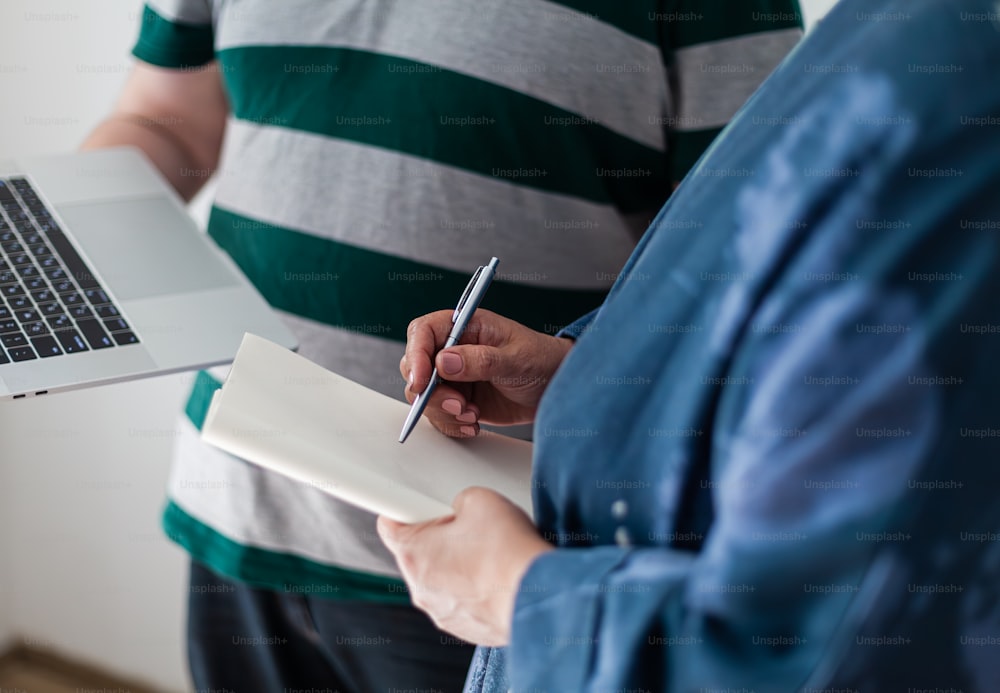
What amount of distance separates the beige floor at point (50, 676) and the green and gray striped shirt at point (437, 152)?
1188 mm

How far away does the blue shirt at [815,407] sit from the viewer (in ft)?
1.12

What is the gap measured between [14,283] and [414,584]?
41 centimetres

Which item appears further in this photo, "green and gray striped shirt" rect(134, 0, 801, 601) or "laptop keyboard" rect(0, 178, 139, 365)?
"green and gray striped shirt" rect(134, 0, 801, 601)

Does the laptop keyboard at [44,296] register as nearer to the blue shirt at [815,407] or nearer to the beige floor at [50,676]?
the blue shirt at [815,407]

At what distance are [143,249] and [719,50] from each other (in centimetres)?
50

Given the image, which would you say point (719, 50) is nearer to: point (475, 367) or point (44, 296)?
point (475, 367)

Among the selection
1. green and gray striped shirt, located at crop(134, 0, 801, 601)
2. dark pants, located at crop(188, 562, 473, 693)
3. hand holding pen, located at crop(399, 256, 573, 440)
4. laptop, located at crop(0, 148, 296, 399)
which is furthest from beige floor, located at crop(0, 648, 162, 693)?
hand holding pen, located at crop(399, 256, 573, 440)

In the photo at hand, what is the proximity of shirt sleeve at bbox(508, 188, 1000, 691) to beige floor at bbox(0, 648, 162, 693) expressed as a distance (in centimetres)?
167

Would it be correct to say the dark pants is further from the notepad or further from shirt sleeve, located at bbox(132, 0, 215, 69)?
shirt sleeve, located at bbox(132, 0, 215, 69)

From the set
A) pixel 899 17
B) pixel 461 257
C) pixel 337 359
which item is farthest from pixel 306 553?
pixel 899 17

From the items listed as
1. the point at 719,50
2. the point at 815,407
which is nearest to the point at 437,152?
the point at 719,50

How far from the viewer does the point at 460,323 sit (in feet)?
1.86

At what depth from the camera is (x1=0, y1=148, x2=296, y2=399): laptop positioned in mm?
618

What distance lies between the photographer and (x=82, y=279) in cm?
70
